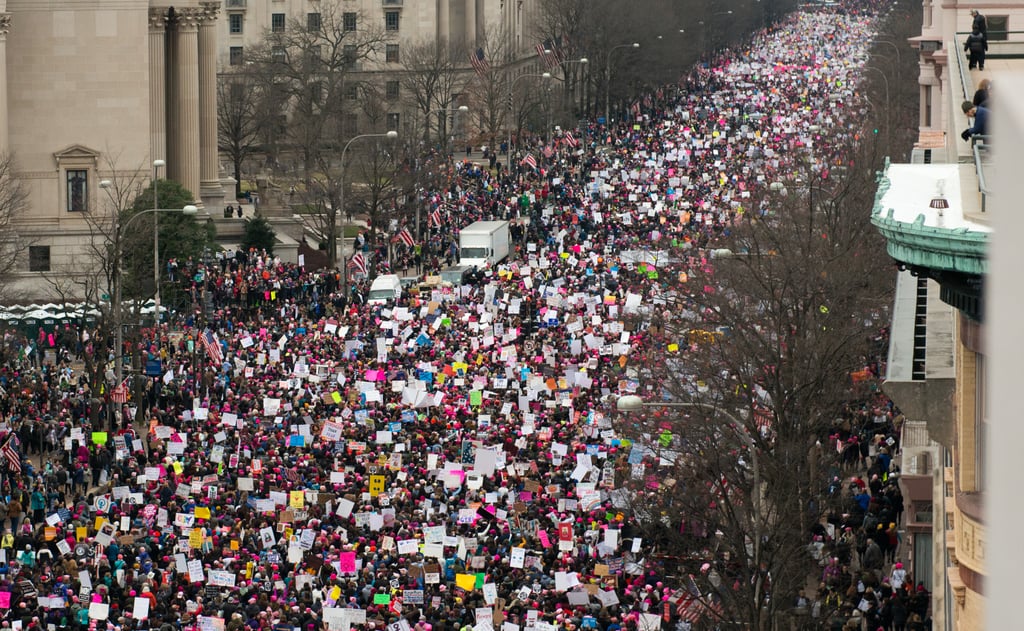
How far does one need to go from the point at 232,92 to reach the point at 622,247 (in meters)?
41.5

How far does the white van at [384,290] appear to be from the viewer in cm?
6712

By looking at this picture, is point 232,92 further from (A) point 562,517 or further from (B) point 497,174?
(A) point 562,517

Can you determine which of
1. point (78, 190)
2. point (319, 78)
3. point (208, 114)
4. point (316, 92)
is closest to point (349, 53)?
point (319, 78)

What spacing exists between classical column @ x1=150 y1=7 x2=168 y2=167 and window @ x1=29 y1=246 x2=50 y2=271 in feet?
21.4

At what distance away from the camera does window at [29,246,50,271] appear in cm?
7569

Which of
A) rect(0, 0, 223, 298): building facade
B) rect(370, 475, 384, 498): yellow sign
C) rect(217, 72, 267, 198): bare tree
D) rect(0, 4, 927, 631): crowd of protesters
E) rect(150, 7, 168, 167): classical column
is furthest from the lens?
rect(217, 72, 267, 198): bare tree

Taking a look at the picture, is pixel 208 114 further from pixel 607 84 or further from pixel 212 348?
pixel 607 84

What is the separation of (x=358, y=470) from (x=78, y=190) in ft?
141

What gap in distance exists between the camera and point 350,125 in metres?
111

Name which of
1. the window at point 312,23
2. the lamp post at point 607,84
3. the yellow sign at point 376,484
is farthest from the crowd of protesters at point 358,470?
the lamp post at point 607,84

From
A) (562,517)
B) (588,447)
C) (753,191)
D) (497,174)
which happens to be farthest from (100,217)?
(562,517)

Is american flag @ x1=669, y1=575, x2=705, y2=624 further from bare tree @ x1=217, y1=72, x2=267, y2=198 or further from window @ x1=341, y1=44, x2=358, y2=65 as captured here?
window @ x1=341, y1=44, x2=358, y2=65

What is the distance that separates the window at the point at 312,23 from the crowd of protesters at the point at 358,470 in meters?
51.2

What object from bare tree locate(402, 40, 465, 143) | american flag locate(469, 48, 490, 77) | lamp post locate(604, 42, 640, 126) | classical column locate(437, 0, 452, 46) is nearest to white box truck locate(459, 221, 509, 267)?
american flag locate(469, 48, 490, 77)
